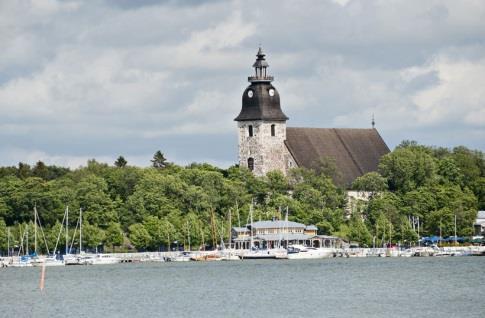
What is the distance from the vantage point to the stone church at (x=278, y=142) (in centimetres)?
13912

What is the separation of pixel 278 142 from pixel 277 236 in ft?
34.3

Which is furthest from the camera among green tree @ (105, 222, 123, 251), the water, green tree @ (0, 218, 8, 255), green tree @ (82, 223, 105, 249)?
green tree @ (0, 218, 8, 255)

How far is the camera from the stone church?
13912cm

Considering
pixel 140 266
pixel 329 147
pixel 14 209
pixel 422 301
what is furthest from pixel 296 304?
pixel 329 147

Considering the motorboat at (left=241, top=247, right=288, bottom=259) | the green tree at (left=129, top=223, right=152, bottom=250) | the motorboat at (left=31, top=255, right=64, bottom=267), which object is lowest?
the motorboat at (left=31, top=255, right=64, bottom=267)

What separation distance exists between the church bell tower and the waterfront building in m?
6.66

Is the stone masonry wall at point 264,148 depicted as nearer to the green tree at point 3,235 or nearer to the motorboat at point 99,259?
the motorboat at point 99,259

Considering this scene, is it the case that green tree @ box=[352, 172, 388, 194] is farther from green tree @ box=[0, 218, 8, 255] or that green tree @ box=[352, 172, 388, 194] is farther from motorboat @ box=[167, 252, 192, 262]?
green tree @ box=[0, 218, 8, 255]

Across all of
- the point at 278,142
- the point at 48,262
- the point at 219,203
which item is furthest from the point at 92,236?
the point at 278,142

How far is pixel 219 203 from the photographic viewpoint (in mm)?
137500

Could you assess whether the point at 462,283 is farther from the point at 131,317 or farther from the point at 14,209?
the point at 14,209

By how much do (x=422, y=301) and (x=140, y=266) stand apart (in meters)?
45.4

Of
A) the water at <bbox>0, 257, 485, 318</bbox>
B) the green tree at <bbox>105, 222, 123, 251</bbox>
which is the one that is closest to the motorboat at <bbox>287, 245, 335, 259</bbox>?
the water at <bbox>0, 257, 485, 318</bbox>

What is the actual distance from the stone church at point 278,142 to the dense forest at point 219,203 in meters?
1.89
